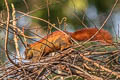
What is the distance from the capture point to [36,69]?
1.36 meters

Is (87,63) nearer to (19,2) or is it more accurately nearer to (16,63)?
(16,63)

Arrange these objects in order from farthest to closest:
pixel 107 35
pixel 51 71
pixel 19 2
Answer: pixel 19 2, pixel 107 35, pixel 51 71

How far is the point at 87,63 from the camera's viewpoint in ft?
4.93

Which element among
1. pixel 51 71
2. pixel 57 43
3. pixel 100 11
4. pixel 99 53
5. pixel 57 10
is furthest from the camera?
pixel 100 11

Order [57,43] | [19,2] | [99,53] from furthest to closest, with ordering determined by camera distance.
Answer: [19,2]
[57,43]
[99,53]

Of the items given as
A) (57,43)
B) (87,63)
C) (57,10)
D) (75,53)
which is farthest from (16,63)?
(57,10)

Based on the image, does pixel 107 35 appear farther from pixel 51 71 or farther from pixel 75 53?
pixel 51 71

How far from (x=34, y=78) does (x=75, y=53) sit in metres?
0.21

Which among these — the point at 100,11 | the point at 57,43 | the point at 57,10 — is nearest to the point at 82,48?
the point at 57,43

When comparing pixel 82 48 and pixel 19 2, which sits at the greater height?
pixel 19 2

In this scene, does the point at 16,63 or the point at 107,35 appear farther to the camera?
the point at 107,35

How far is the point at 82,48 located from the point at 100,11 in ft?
12.5

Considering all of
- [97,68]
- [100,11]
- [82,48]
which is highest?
[100,11]

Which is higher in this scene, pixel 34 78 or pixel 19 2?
pixel 19 2
